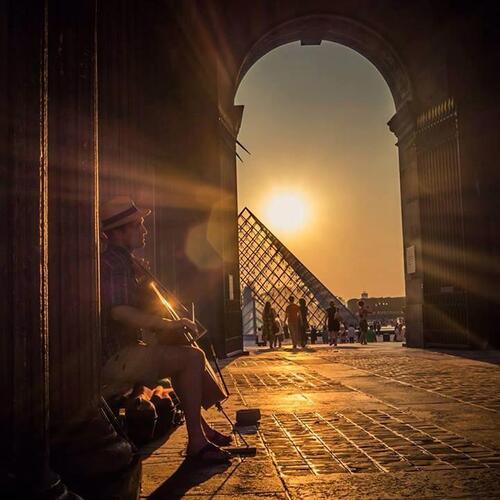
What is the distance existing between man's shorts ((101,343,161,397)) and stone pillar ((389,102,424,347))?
1146 cm

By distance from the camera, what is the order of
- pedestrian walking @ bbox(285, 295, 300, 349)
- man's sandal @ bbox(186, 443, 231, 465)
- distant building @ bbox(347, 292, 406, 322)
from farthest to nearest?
1. distant building @ bbox(347, 292, 406, 322)
2. pedestrian walking @ bbox(285, 295, 300, 349)
3. man's sandal @ bbox(186, 443, 231, 465)

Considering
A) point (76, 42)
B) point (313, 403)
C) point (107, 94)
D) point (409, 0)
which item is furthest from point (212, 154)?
point (76, 42)

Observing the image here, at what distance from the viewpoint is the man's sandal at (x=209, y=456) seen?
3.61m

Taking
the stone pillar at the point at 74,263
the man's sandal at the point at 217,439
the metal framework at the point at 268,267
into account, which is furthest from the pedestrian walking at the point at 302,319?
the metal framework at the point at 268,267

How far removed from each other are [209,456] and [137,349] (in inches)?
24.2

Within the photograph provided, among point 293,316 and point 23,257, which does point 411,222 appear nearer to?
point 293,316

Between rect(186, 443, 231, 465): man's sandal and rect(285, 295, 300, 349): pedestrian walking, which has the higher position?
rect(285, 295, 300, 349): pedestrian walking

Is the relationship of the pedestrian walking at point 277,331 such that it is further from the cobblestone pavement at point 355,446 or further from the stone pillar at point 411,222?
the cobblestone pavement at point 355,446

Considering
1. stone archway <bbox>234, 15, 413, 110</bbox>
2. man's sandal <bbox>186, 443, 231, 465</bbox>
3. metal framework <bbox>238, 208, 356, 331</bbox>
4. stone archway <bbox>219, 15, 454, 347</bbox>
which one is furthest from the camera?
metal framework <bbox>238, 208, 356, 331</bbox>

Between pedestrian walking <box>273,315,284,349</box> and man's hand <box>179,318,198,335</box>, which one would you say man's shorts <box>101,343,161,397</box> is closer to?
man's hand <box>179,318,198,335</box>

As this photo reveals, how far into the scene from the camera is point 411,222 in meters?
15.2

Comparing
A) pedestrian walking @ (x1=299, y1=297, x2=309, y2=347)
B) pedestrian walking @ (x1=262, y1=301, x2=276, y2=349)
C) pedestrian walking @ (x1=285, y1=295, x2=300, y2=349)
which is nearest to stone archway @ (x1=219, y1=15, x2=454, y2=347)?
pedestrian walking @ (x1=285, y1=295, x2=300, y2=349)

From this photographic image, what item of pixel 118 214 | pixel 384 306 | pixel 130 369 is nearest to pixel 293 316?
pixel 118 214

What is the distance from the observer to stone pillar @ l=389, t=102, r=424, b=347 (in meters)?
14.7
